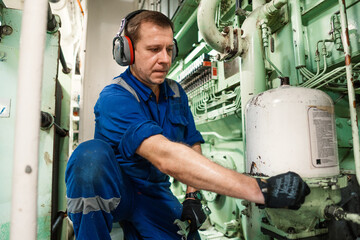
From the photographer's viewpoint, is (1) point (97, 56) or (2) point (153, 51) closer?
(2) point (153, 51)

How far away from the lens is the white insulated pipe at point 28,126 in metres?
0.39

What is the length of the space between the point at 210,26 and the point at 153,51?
436mm

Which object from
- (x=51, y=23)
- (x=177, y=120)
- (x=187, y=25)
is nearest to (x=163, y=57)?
(x=177, y=120)

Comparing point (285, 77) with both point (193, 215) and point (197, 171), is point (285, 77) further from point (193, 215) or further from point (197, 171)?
point (193, 215)

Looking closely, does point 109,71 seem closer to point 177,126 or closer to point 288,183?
point 177,126

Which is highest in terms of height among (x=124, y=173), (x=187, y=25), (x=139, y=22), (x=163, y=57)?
(x=187, y=25)

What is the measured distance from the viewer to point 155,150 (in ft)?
3.00

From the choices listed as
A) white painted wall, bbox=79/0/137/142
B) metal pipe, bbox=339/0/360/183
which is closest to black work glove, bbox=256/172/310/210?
metal pipe, bbox=339/0/360/183

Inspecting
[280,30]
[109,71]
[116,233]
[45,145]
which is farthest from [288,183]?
[109,71]

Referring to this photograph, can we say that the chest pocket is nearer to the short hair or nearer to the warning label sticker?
the short hair

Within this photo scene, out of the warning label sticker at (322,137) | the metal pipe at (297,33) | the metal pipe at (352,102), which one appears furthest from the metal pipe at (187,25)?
the warning label sticker at (322,137)

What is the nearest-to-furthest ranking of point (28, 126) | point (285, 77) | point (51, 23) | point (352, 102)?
point (28, 126)
point (352, 102)
point (285, 77)
point (51, 23)

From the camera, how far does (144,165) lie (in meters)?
1.29

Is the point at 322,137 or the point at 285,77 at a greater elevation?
the point at 285,77
